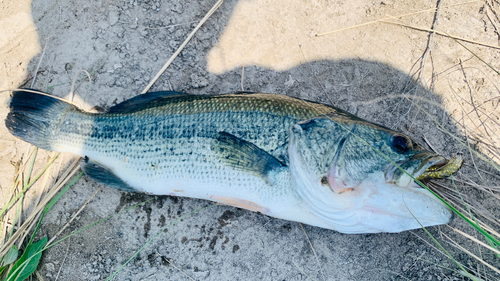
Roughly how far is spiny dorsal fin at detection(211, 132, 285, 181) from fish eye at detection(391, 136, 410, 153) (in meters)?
0.94

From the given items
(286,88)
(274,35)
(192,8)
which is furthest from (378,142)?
(192,8)

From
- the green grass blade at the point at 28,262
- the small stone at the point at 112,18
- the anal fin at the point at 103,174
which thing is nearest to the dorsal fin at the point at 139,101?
the anal fin at the point at 103,174

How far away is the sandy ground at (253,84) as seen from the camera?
307 centimetres

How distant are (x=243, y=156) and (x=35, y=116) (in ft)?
7.31

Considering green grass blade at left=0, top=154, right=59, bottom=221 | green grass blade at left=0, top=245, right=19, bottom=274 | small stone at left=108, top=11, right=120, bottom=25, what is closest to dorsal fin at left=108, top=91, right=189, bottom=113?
green grass blade at left=0, top=154, right=59, bottom=221

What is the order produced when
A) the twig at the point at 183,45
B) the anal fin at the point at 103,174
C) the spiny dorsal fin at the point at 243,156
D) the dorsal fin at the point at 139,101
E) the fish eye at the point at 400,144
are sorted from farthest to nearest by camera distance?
the twig at the point at 183,45 < the dorsal fin at the point at 139,101 < the anal fin at the point at 103,174 < the spiny dorsal fin at the point at 243,156 < the fish eye at the point at 400,144

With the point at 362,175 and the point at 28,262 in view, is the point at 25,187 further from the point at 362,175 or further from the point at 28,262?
the point at 362,175

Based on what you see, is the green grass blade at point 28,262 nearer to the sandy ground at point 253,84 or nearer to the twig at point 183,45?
the sandy ground at point 253,84

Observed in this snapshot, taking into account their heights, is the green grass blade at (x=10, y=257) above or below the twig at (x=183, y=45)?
below

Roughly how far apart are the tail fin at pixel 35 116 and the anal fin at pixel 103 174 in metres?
0.47

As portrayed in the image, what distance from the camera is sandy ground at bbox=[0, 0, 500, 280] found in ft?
10.1

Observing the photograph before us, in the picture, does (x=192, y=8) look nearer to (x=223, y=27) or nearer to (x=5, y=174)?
(x=223, y=27)

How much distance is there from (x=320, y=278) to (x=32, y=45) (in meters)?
4.16

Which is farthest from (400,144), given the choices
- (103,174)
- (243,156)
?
(103,174)
